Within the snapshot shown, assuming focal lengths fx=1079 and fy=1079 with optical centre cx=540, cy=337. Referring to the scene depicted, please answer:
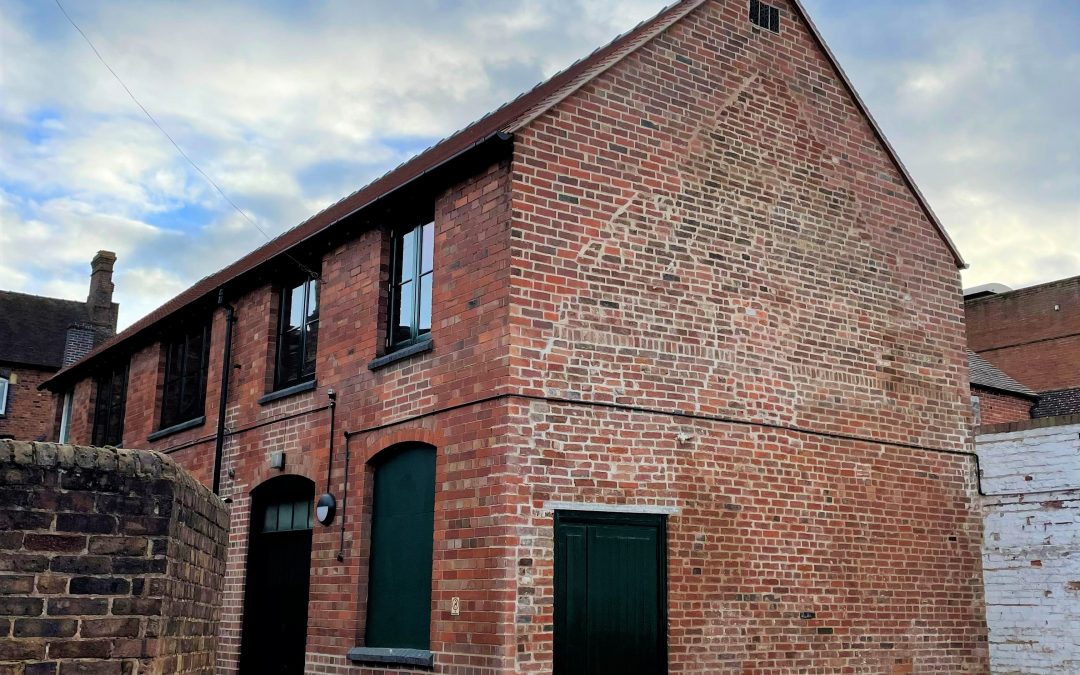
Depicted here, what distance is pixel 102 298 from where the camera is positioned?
38531 mm

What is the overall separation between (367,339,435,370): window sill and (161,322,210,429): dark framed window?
5.74 meters

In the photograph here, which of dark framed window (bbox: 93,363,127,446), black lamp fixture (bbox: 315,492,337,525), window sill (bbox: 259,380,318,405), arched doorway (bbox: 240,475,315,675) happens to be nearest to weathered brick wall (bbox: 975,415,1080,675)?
black lamp fixture (bbox: 315,492,337,525)

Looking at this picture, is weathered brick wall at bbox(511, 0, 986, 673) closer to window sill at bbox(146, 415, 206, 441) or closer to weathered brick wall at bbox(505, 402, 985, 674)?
weathered brick wall at bbox(505, 402, 985, 674)

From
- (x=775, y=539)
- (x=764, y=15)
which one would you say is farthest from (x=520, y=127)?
(x=775, y=539)

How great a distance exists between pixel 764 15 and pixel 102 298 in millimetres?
31095

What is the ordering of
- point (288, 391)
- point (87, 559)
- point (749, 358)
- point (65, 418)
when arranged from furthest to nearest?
1. point (65, 418)
2. point (288, 391)
3. point (749, 358)
4. point (87, 559)

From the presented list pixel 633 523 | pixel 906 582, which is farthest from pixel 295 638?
pixel 906 582

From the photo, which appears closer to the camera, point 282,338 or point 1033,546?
point 1033,546

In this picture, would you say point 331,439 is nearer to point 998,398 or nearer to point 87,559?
point 87,559

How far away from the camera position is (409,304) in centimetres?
1267

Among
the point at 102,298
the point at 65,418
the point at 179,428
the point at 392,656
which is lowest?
the point at 392,656

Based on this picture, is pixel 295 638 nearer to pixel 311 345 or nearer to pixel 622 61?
pixel 311 345

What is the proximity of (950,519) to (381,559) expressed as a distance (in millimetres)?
7044

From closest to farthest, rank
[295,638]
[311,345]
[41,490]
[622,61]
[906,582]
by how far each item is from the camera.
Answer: [41,490]
[622,61]
[906,582]
[295,638]
[311,345]
